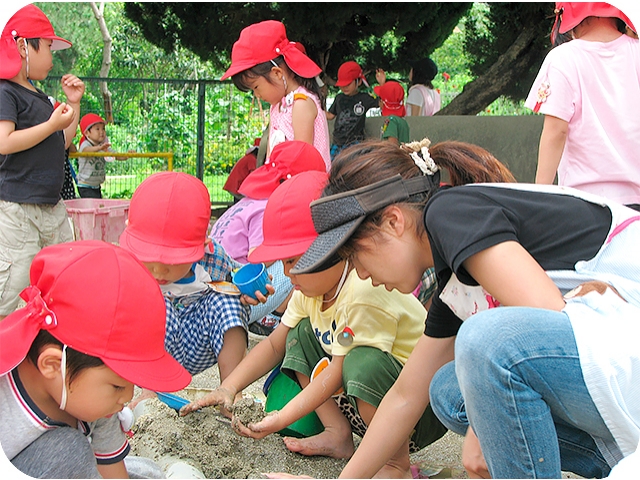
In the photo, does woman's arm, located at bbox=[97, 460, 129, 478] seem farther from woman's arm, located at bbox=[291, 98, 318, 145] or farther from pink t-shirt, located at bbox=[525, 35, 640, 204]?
woman's arm, located at bbox=[291, 98, 318, 145]

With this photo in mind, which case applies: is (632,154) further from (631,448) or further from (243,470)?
(243,470)

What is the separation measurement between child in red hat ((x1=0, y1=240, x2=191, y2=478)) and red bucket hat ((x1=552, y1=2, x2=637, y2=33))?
1515 millimetres

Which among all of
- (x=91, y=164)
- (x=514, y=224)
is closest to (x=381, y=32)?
(x=91, y=164)

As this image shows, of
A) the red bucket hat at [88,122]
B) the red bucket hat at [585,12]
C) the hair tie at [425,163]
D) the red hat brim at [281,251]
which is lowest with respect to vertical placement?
the red bucket hat at [88,122]

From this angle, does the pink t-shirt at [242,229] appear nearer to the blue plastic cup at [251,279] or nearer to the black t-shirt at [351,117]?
the blue plastic cup at [251,279]

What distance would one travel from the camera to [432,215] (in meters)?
1.30

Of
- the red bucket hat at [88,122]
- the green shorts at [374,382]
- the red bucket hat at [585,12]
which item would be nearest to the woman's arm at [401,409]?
the green shorts at [374,382]

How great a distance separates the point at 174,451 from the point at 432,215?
104 centimetres

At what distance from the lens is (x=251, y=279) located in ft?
7.75

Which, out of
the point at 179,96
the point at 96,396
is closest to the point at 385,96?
A: the point at 179,96

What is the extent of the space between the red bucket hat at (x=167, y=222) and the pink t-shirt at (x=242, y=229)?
72 cm

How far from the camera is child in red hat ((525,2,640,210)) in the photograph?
207 cm

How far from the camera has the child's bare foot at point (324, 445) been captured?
1.94 meters

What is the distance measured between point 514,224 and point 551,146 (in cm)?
91
